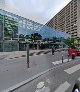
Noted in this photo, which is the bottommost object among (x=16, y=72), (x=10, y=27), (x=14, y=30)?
(x=16, y=72)

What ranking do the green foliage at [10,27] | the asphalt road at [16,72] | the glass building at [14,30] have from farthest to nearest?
the green foliage at [10,27] → the glass building at [14,30] → the asphalt road at [16,72]

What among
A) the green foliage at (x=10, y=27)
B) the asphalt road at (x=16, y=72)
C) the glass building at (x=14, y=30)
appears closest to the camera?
the asphalt road at (x=16, y=72)

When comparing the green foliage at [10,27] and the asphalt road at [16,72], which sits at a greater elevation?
the green foliage at [10,27]

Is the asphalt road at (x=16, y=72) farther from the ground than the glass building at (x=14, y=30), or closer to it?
closer to it

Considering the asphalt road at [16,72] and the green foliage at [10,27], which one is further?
the green foliage at [10,27]

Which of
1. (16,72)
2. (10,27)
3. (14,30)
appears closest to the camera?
(16,72)

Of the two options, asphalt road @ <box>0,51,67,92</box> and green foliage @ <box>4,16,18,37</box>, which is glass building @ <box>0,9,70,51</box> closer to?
green foliage @ <box>4,16,18,37</box>

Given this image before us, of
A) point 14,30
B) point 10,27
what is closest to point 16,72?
→ point 10,27

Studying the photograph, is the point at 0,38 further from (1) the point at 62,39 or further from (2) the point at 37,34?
(1) the point at 62,39

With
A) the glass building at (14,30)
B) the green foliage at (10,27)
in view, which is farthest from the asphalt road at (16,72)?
the green foliage at (10,27)

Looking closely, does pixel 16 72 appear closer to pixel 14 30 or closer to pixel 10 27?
pixel 10 27

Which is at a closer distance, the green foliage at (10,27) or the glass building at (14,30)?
the glass building at (14,30)

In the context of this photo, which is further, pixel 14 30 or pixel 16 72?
pixel 14 30

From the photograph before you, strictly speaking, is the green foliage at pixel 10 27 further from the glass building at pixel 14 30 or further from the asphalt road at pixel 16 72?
the asphalt road at pixel 16 72
